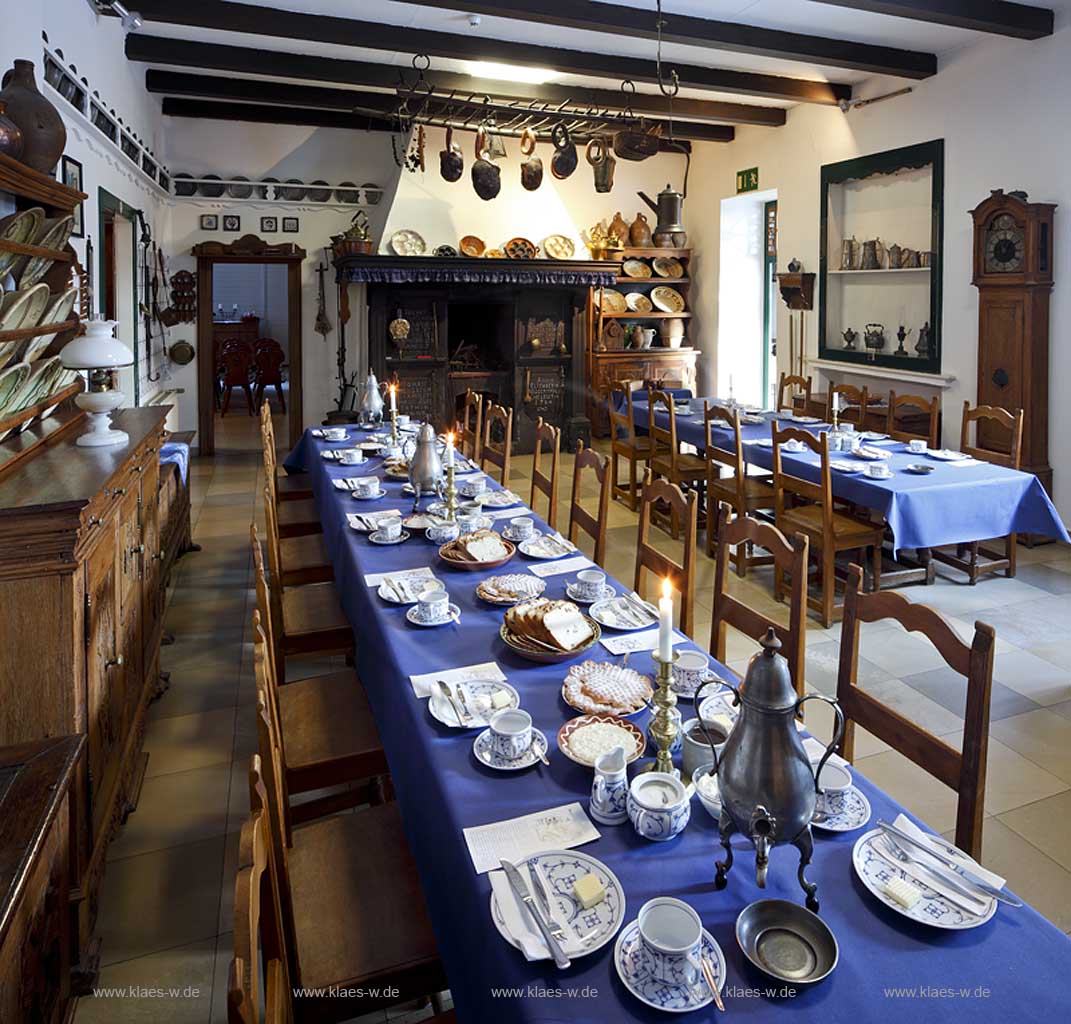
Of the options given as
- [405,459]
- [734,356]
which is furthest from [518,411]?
[405,459]

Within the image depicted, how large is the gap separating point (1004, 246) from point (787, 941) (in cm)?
541

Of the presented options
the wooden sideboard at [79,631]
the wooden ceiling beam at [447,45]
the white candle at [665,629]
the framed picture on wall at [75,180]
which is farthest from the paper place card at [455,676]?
the wooden ceiling beam at [447,45]

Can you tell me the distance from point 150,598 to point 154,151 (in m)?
5.29

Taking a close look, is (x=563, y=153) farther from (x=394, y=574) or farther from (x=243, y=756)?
(x=243, y=756)

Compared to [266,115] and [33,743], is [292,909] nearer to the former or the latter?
[33,743]

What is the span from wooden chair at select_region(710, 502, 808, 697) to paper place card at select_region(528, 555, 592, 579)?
1.41ft

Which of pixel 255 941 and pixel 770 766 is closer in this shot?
pixel 255 941

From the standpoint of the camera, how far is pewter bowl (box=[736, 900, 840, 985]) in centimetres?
101

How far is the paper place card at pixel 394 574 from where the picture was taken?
7.86ft

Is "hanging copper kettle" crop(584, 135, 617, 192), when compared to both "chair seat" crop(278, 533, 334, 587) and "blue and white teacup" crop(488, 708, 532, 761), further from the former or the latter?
"blue and white teacup" crop(488, 708, 532, 761)

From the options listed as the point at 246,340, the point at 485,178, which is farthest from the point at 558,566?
the point at 246,340

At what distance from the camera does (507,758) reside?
4.76 ft

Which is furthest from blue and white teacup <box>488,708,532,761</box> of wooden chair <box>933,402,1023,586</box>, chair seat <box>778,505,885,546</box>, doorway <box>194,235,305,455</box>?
doorway <box>194,235,305,455</box>

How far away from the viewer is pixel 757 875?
1.16 m
